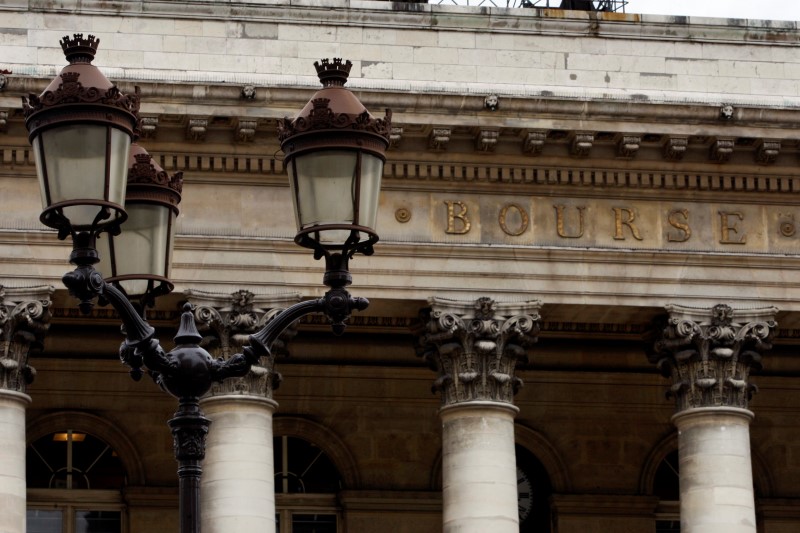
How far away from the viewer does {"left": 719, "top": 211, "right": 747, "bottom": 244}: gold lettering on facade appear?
34.9 metres

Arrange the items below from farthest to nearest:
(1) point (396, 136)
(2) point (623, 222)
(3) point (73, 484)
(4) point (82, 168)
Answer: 1. (3) point (73, 484)
2. (2) point (623, 222)
3. (1) point (396, 136)
4. (4) point (82, 168)

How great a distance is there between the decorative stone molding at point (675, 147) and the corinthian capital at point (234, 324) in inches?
229

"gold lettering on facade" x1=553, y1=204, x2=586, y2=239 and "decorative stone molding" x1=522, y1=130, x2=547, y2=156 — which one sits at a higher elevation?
"decorative stone molding" x1=522, y1=130, x2=547, y2=156

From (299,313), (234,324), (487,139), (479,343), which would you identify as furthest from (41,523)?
(299,313)

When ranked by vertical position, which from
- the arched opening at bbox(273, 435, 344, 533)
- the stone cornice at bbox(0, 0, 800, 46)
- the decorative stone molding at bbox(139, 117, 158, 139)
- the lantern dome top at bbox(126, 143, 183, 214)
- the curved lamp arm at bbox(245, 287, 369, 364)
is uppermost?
the stone cornice at bbox(0, 0, 800, 46)

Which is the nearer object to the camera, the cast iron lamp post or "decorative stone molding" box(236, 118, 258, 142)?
the cast iron lamp post

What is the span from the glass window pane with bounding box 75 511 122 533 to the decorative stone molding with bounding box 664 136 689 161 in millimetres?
10799

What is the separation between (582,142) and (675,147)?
4.46 ft

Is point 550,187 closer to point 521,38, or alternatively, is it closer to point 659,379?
point 521,38

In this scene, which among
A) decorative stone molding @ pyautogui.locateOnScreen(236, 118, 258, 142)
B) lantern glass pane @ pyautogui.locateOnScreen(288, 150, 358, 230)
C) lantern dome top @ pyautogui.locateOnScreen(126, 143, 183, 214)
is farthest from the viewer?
decorative stone molding @ pyautogui.locateOnScreen(236, 118, 258, 142)

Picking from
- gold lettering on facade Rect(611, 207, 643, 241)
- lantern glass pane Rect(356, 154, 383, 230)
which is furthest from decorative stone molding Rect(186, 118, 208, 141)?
lantern glass pane Rect(356, 154, 383, 230)

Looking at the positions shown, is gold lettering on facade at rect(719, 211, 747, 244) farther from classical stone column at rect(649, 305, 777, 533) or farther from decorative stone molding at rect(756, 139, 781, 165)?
classical stone column at rect(649, 305, 777, 533)

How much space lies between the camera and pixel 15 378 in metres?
32.7

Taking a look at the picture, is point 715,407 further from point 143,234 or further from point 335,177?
point 335,177
